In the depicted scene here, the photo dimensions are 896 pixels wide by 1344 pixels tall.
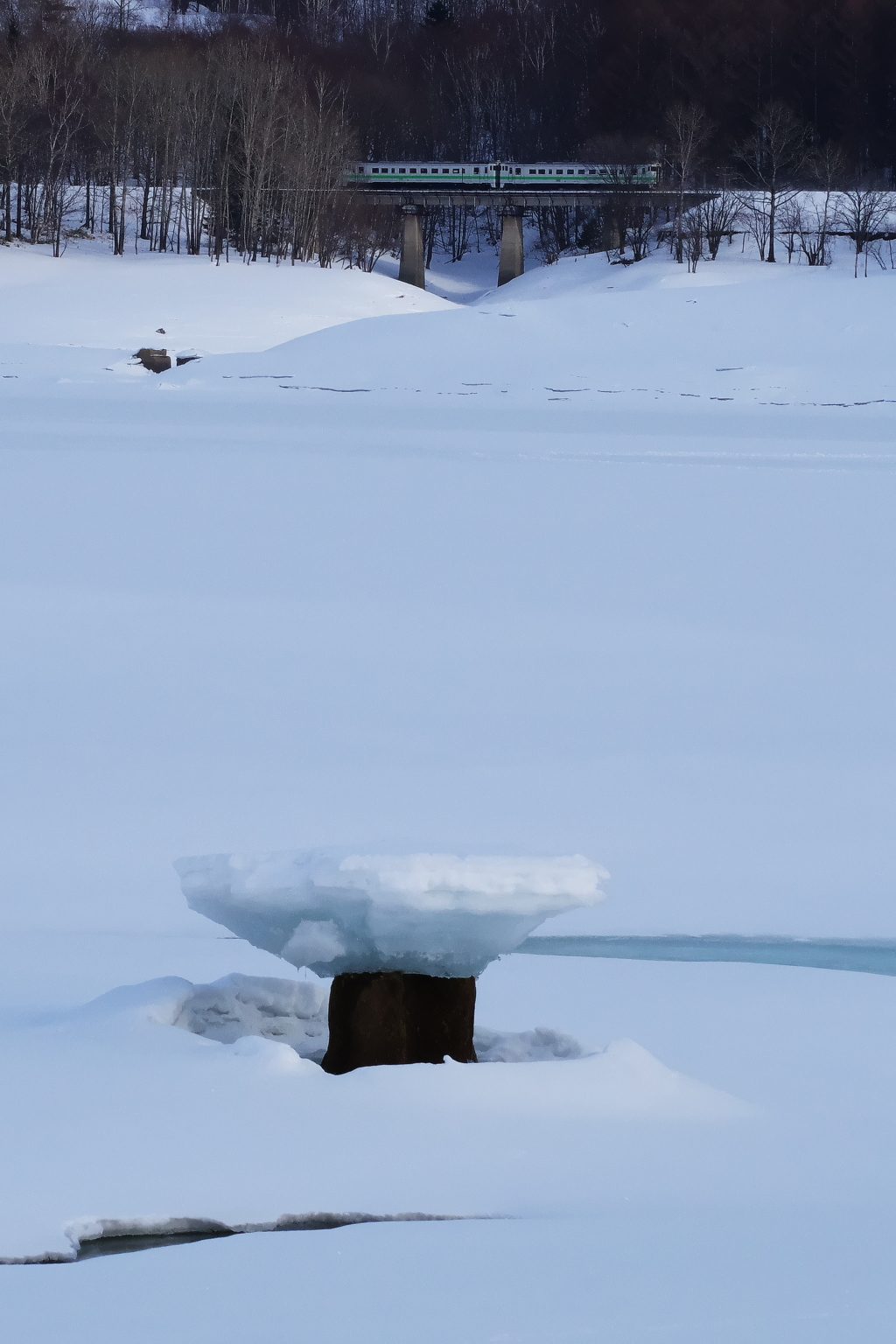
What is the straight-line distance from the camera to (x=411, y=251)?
44438 millimetres

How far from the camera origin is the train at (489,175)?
4525cm

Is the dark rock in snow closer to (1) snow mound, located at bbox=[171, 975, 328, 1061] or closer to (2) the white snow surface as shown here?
(1) snow mound, located at bbox=[171, 975, 328, 1061]

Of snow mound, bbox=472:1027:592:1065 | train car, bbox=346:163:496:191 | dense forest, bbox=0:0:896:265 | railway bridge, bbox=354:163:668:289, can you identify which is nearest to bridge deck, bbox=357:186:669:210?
railway bridge, bbox=354:163:668:289

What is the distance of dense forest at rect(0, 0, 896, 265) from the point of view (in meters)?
41.3

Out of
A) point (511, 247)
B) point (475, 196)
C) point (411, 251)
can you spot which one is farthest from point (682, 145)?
point (411, 251)

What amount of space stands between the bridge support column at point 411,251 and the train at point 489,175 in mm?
1786

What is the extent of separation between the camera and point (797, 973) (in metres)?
5.69

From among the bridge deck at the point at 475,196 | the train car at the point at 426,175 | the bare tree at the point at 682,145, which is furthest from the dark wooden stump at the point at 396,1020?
the train car at the point at 426,175

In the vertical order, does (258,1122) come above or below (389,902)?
below

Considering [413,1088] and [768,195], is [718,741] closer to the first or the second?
[413,1088]

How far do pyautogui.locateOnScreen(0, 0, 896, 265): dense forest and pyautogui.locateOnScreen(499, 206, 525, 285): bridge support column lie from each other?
354cm

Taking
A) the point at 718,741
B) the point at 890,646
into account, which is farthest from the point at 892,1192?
the point at 890,646

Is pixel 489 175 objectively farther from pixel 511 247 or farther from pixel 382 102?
pixel 382 102

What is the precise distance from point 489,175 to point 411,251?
3883 millimetres
